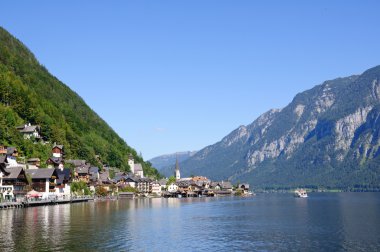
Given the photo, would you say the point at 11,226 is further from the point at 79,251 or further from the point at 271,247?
the point at 271,247

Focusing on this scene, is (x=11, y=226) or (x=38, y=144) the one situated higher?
(x=38, y=144)

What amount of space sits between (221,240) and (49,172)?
89004mm

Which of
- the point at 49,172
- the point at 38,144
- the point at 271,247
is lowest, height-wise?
the point at 271,247

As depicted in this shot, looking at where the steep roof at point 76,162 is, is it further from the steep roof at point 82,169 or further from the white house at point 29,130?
the white house at point 29,130

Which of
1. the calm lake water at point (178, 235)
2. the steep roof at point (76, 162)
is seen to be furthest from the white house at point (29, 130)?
the calm lake water at point (178, 235)

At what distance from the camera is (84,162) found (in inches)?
7569

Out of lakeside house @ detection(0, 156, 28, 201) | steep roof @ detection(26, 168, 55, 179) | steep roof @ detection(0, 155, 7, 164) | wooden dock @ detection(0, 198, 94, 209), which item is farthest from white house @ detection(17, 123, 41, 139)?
lakeside house @ detection(0, 156, 28, 201)

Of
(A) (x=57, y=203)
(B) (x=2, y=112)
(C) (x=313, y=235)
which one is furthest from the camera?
(B) (x=2, y=112)

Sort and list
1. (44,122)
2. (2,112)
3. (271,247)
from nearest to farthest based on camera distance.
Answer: (271,247)
(2,112)
(44,122)

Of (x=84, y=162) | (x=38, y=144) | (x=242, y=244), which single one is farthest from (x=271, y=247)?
(x=84, y=162)

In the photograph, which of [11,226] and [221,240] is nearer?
[221,240]

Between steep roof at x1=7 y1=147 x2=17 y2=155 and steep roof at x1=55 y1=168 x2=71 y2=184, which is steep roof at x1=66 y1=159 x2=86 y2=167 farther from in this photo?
steep roof at x1=7 y1=147 x2=17 y2=155

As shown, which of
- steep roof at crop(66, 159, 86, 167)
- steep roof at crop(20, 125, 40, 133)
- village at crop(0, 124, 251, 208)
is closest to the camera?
village at crop(0, 124, 251, 208)

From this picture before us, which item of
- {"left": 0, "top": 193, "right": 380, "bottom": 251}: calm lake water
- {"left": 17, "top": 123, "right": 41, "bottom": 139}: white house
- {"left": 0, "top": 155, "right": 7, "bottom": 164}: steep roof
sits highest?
{"left": 17, "top": 123, "right": 41, "bottom": 139}: white house
